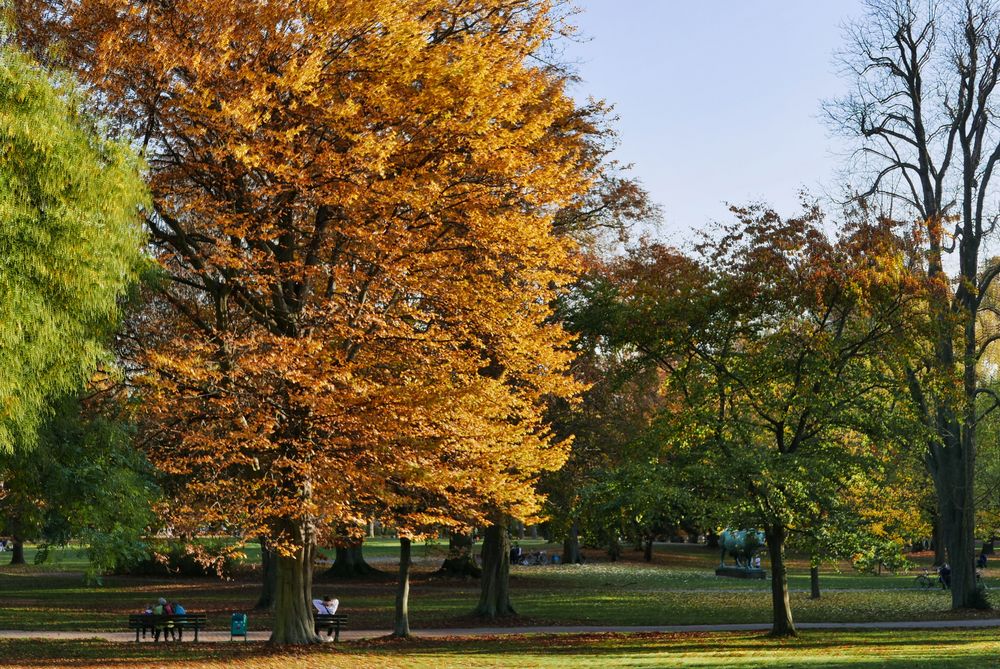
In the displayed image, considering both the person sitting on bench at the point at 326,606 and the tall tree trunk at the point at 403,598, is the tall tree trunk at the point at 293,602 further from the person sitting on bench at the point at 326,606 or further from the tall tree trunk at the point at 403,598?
the person sitting on bench at the point at 326,606

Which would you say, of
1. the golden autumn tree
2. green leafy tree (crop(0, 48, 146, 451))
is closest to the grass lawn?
the golden autumn tree

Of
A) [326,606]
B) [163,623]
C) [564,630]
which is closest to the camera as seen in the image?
[163,623]

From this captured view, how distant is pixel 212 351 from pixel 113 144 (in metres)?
4.25

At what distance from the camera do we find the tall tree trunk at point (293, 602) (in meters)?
20.0

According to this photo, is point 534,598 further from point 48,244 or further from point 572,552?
point 48,244

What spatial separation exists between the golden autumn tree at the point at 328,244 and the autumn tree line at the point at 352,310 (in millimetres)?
75

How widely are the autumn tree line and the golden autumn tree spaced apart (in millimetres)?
75

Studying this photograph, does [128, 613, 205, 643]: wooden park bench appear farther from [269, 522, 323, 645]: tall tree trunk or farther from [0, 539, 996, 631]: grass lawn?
[269, 522, 323, 645]: tall tree trunk

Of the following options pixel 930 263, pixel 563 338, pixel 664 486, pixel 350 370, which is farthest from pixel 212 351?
pixel 930 263

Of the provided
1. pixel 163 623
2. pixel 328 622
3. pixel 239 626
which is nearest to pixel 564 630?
pixel 328 622

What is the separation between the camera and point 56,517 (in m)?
15.1

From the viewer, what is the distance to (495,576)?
2925 cm

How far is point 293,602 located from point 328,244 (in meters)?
6.81

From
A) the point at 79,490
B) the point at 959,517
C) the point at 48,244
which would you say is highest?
the point at 48,244
